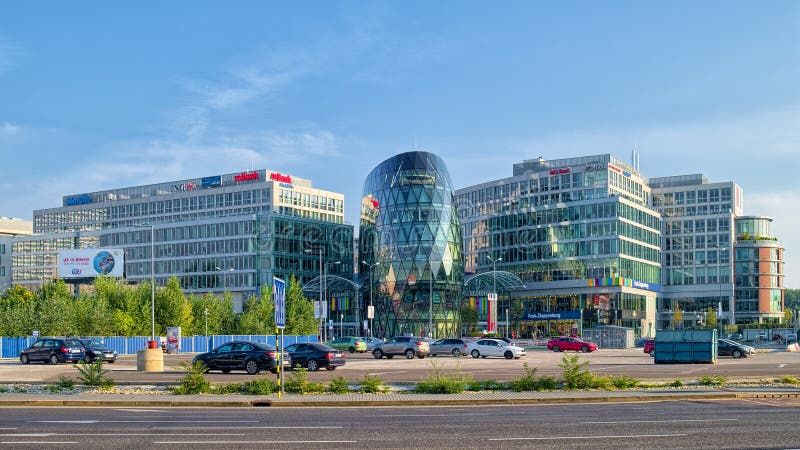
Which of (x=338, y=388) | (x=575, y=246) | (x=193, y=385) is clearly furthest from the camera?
(x=575, y=246)

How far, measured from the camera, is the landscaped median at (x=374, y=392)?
22703mm

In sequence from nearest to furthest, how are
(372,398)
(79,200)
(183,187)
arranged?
(372,398) < (183,187) < (79,200)

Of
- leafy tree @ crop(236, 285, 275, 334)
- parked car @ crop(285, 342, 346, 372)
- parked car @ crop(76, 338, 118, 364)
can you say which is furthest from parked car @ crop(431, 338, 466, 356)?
leafy tree @ crop(236, 285, 275, 334)

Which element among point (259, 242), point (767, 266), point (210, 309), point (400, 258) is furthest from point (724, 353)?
point (767, 266)

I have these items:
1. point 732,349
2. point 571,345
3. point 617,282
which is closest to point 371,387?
point 732,349

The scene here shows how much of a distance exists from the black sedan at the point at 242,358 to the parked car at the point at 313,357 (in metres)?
3.20

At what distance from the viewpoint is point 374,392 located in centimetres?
2517

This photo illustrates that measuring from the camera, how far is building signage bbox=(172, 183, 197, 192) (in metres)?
155

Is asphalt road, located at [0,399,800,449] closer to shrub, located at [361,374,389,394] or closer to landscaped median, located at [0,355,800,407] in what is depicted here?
landscaped median, located at [0,355,800,407]

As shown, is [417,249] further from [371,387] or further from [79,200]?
[371,387]

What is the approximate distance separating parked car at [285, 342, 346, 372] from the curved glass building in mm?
77006

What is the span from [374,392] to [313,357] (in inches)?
576

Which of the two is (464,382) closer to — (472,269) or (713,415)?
(713,415)

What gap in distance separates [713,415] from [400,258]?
10115 cm
